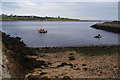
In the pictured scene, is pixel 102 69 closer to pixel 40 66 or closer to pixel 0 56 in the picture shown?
pixel 40 66

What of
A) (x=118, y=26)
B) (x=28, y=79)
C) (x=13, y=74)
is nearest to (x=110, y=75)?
(x=28, y=79)

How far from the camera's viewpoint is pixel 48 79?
43.7ft

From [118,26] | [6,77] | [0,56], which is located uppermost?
[118,26]

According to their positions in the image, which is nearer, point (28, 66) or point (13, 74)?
point (13, 74)

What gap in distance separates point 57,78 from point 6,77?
4886 mm

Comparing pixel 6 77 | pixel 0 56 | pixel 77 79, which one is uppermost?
pixel 0 56

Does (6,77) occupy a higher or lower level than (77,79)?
higher

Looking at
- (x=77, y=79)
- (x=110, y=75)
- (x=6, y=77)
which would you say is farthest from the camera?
(x=110, y=75)

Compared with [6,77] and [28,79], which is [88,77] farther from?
[6,77]

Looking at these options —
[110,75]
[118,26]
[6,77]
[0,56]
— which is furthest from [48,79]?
[118,26]

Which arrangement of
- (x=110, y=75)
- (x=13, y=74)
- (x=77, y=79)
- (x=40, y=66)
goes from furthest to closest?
(x=40, y=66) < (x=110, y=75) < (x=77, y=79) < (x=13, y=74)

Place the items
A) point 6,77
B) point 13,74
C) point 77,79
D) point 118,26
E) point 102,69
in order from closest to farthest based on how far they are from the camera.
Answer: point 6,77
point 13,74
point 77,79
point 102,69
point 118,26

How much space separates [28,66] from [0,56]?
4.91 m

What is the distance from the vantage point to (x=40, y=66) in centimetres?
1848
